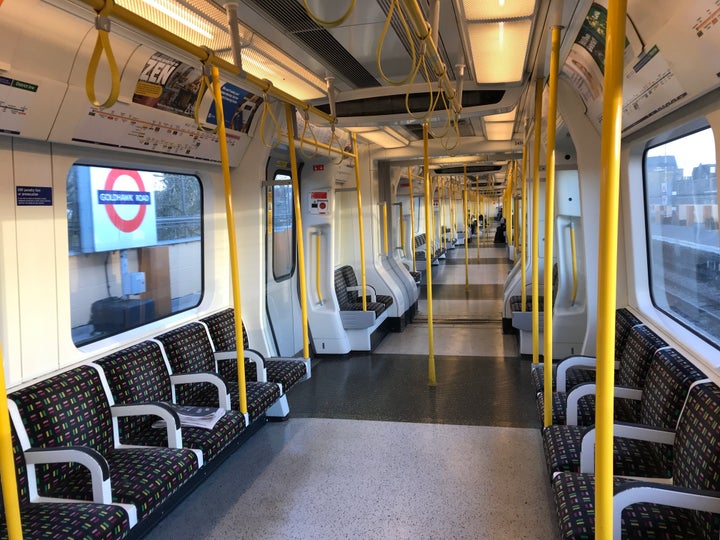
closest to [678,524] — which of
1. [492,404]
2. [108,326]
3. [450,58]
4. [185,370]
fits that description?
[492,404]

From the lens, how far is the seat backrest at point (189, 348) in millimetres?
4020

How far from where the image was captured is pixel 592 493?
2.47 meters

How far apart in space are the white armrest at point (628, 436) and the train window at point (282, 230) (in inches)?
168

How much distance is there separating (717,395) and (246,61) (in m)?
3.54

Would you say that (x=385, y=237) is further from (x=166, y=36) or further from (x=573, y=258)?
(x=166, y=36)

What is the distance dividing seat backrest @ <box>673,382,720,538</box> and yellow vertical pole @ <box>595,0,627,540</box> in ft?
2.99

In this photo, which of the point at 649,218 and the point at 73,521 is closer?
the point at 73,521

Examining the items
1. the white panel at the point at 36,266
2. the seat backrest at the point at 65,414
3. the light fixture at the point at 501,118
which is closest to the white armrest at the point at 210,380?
the seat backrest at the point at 65,414

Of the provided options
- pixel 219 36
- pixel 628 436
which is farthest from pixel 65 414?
pixel 628 436

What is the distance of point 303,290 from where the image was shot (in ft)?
13.7

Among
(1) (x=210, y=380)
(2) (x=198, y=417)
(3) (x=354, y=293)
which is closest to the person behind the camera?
(2) (x=198, y=417)

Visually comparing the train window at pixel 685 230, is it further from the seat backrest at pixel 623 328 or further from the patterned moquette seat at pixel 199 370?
the patterned moquette seat at pixel 199 370

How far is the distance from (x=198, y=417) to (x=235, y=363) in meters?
1.11

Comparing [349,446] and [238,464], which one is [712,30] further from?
[238,464]
